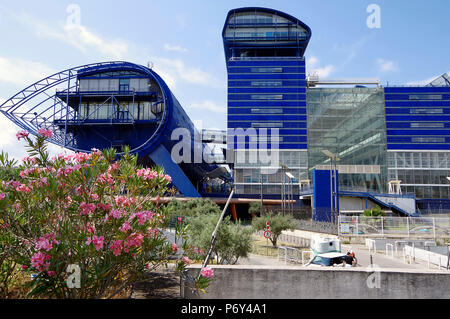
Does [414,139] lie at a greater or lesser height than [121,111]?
lesser

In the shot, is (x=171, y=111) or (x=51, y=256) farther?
(x=171, y=111)

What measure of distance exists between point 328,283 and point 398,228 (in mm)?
16739

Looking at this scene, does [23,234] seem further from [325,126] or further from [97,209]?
[325,126]

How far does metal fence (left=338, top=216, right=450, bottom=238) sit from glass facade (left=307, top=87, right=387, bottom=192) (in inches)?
1705

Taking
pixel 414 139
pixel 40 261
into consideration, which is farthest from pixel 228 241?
pixel 414 139

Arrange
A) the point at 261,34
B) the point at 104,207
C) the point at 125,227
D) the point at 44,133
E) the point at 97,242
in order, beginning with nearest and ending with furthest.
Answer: the point at 97,242 < the point at 125,227 < the point at 104,207 < the point at 44,133 < the point at 261,34

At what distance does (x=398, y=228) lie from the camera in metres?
22.8

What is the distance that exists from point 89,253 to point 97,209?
84 cm

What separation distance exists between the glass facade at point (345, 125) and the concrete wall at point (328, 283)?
192 ft

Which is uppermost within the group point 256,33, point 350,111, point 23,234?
point 256,33

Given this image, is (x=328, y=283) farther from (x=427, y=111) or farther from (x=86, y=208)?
(x=427, y=111)

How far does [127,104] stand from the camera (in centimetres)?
5419

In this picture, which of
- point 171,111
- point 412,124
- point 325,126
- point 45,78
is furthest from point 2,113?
point 412,124

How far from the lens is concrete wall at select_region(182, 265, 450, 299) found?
357 inches
